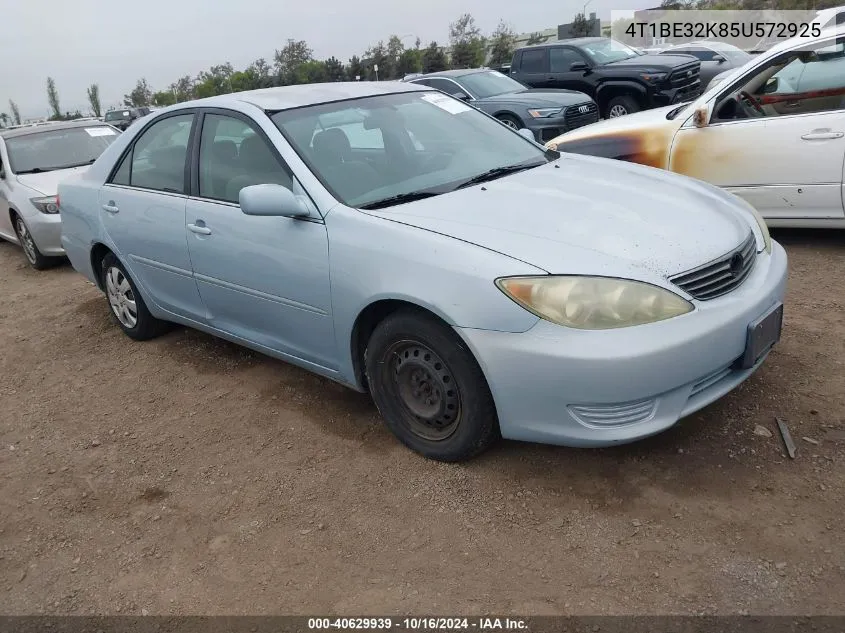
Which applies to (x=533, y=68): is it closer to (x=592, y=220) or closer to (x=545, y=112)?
(x=545, y=112)

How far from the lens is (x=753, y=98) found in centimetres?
543

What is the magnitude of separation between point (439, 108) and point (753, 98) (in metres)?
2.78

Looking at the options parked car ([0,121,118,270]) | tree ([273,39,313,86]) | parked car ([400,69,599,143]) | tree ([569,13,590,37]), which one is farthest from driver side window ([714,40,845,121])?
tree ([273,39,313,86])

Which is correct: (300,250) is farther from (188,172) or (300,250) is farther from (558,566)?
(558,566)

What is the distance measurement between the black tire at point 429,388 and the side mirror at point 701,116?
3.68 m

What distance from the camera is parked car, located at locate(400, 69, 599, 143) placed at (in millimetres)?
10453

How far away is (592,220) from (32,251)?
22.0 ft

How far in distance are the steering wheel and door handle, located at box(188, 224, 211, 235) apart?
160 inches

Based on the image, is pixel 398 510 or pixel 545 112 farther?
pixel 545 112

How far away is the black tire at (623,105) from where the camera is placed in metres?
12.4

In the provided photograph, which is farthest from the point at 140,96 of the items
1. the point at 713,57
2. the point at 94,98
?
the point at 713,57

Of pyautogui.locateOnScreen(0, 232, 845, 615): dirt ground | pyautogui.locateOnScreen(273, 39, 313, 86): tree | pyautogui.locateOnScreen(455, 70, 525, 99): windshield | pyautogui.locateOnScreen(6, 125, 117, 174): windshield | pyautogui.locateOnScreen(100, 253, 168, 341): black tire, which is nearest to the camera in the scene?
pyautogui.locateOnScreen(0, 232, 845, 615): dirt ground

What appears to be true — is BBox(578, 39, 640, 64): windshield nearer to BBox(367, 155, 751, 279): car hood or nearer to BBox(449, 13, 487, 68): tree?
BBox(367, 155, 751, 279): car hood

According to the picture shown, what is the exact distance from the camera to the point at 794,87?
208 inches
